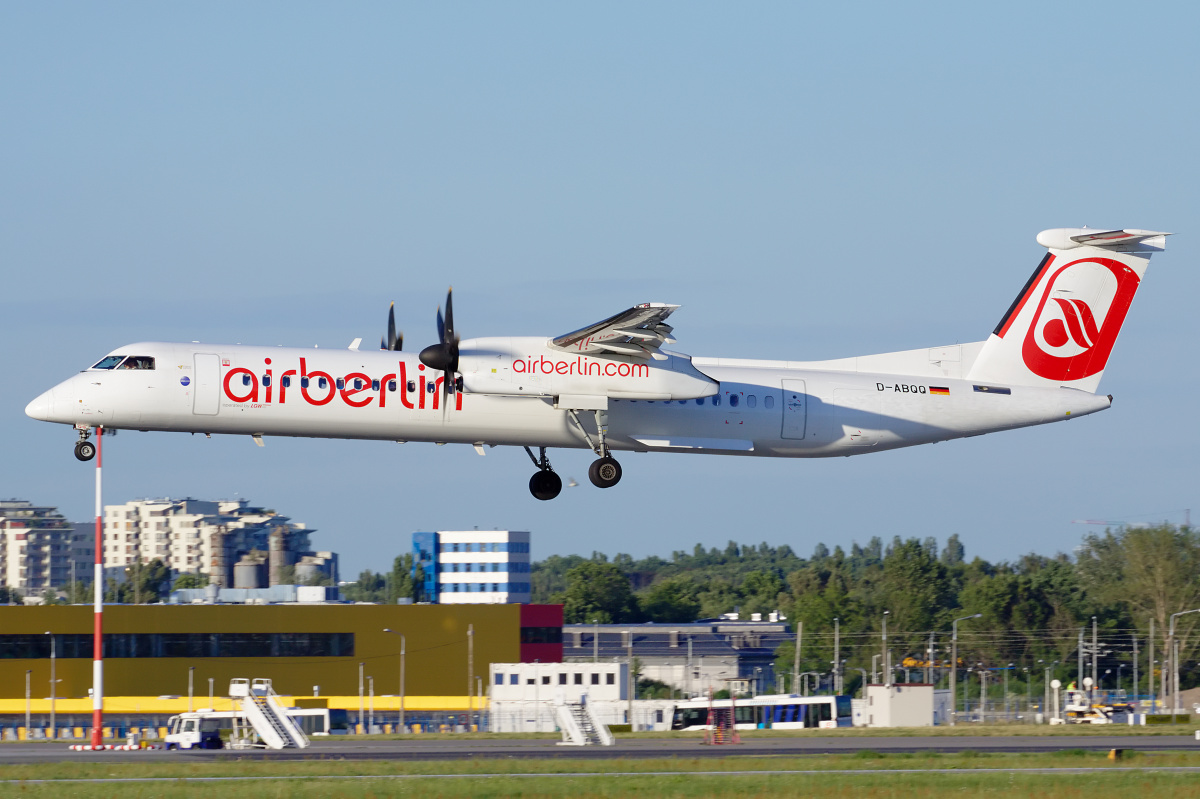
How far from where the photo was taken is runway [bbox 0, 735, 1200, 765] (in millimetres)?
32156

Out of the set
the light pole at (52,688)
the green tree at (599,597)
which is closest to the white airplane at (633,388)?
the light pole at (52,688)

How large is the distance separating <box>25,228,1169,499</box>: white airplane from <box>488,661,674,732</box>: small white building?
2746cm

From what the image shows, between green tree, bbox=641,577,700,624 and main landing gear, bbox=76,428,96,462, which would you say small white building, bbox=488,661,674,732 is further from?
green tree, bbox=641,577,700,624

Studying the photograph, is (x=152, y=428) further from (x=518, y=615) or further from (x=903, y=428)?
(x=518, y=615)

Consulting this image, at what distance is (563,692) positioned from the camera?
5694cm

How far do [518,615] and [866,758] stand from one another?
41732 millimetres

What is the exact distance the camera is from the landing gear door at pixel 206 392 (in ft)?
84.8

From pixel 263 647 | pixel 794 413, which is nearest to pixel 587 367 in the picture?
pixel 794 413

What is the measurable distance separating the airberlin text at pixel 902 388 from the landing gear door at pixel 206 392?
12.8 metres

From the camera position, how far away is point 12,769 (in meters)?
28.3

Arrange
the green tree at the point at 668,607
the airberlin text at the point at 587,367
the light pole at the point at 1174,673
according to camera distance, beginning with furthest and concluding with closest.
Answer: the green tree at the point at 668,607
the light pole at the point at 1174,673
the airberlin text at the point at 587,367

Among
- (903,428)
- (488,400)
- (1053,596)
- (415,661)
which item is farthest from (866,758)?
(1053,596)

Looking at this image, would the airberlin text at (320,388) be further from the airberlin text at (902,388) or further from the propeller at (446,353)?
the airberlin text at (902,388)

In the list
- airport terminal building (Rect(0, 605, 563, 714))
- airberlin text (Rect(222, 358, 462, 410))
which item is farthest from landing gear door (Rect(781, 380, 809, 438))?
airport terminal building (Rect(0, 605, 563, 714))
